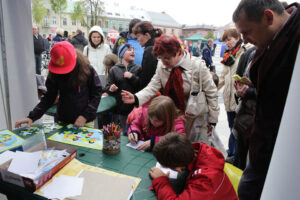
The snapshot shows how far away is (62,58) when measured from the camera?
1612 mm

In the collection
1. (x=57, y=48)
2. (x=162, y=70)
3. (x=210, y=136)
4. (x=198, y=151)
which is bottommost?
(x=210, y=136)

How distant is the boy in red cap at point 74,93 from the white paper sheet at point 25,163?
567mm

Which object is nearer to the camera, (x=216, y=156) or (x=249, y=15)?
(x=249, y=15)

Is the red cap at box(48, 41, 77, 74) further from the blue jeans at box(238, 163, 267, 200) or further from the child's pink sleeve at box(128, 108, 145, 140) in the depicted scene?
the blue jeans at box(238, 163, 267, 200)

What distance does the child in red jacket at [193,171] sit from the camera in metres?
1.00

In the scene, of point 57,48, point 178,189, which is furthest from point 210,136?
point 57,48

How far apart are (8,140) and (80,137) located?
49 cm

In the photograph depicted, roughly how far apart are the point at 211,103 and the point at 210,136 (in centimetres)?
41

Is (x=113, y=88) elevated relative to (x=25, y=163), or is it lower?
elevated

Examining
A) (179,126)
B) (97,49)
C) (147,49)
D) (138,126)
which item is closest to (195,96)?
(179,126)

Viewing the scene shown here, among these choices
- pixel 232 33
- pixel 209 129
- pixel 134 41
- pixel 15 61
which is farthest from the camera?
pixel 134 41

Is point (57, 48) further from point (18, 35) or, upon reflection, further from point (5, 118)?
point (5, 118)

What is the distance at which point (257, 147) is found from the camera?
0.91 m

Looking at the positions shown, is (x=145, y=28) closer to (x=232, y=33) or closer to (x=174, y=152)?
(x=232, y=33)
